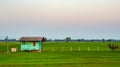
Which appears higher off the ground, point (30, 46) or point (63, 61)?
point (30, 46)

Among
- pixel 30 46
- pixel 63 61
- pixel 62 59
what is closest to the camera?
pixel 63 61

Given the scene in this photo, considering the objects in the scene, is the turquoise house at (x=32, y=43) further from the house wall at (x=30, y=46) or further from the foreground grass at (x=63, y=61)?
the foreground grass at (x=63, y=61)

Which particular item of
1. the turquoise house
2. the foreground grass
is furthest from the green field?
the turquoise house

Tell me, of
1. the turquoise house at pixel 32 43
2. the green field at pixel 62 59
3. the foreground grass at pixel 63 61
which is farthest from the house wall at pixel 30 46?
the foreground grass at pixel 63 61

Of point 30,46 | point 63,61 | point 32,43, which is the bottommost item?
point 63,61

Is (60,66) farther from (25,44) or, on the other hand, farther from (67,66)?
(25,44)

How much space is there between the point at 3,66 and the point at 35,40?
3855cm

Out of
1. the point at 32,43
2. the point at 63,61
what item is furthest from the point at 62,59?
the point at 32,43

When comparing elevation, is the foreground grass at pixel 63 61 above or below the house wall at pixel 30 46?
below

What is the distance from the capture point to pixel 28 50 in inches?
2876

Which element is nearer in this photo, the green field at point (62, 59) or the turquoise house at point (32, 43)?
the green field at point (62, 59)

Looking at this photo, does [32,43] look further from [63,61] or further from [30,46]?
[63,61]

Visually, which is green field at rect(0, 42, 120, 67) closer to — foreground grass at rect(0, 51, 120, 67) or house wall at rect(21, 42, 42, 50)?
foreground grass at rect(0, 51, 120, 67)

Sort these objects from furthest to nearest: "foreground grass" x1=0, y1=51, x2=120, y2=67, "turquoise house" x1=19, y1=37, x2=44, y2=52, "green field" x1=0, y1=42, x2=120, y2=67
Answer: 1. "turquoise house" x1=19, y1=37, x2=44, y2=52
2. "green field" x1=0, y1=42, x2=120, y2=67
3. "foreground grass" x1=0, y1=51, x2=120, y2=67
